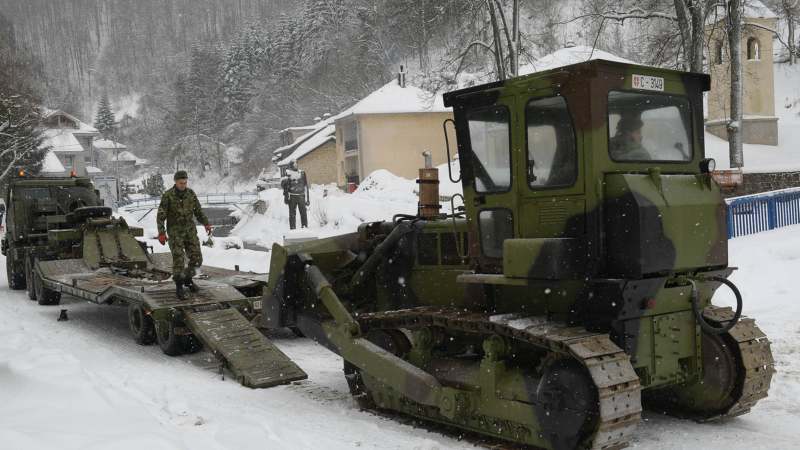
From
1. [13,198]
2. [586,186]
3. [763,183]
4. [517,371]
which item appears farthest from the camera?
[763,183]

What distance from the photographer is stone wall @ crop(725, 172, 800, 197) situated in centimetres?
2567

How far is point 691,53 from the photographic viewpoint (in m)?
21.3

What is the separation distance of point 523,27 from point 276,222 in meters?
58.0

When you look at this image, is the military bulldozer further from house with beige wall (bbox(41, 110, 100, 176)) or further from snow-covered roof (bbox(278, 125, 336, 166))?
house with beige wall (bbox(41, 110, 100, 176))

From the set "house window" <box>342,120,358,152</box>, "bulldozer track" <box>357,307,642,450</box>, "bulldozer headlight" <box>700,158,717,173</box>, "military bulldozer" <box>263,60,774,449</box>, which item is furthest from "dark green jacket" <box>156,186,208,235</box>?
"house window" <box>342,120,358,152</box>

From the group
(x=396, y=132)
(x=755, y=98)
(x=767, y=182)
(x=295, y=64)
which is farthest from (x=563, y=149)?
(x=295, y=64)

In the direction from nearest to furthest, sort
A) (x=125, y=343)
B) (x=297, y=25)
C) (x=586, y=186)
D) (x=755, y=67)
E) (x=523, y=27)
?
(x=586, y=186) < (x=125, y=343) < (x=755, y=67) < (x=523, y=27) < (x=297, y=25)

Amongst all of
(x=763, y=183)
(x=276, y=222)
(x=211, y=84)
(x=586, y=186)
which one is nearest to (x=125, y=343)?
(x=586, y=186)

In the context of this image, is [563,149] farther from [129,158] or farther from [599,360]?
[129,158]

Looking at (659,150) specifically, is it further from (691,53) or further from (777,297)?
(691,53)

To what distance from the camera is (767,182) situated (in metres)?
25.9

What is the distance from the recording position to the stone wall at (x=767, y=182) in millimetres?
25672

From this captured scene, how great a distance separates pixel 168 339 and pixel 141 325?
83 cm

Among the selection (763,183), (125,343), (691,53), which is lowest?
(125,343)
